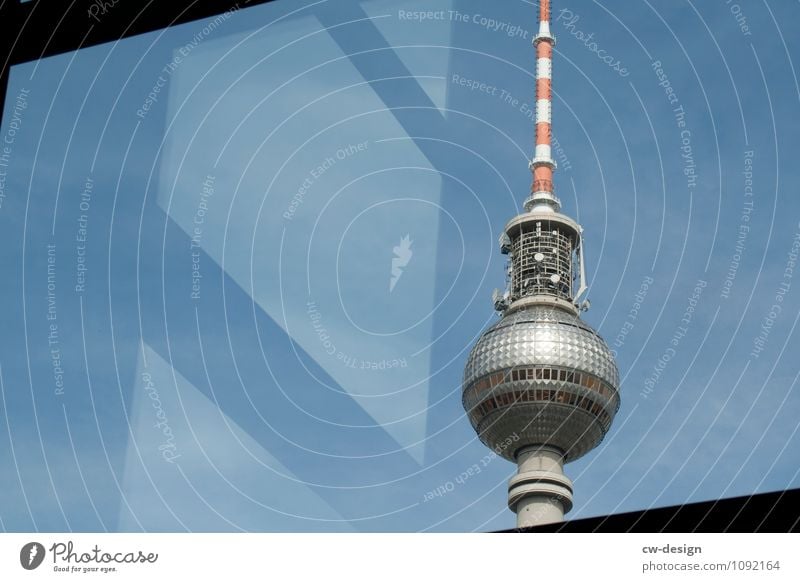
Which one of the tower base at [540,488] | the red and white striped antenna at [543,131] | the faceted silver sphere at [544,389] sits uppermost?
the red and white striped antenna at [543,131]

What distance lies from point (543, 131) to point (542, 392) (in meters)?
26.6

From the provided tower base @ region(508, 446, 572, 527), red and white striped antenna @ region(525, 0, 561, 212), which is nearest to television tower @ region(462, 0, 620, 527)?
tower base @ region(508, 446, 572, 527)

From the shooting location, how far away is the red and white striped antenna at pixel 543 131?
10994cm

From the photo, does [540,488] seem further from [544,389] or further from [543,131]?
[543,131]

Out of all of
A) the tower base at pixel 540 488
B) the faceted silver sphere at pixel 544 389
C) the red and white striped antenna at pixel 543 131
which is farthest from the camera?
the red and white striped antenna at pixel 543 131

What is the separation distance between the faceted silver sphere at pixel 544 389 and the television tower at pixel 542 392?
82 mm

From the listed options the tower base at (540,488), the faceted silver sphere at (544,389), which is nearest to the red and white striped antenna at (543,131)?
Result: the faceted silver sphere at (544,389)

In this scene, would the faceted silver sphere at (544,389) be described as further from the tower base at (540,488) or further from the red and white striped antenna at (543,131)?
the red and white striped antenna at (543,131)

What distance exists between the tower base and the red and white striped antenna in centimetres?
2374

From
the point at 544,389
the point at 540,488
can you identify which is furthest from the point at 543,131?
the point at 540,488

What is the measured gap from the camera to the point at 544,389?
9769 cm
